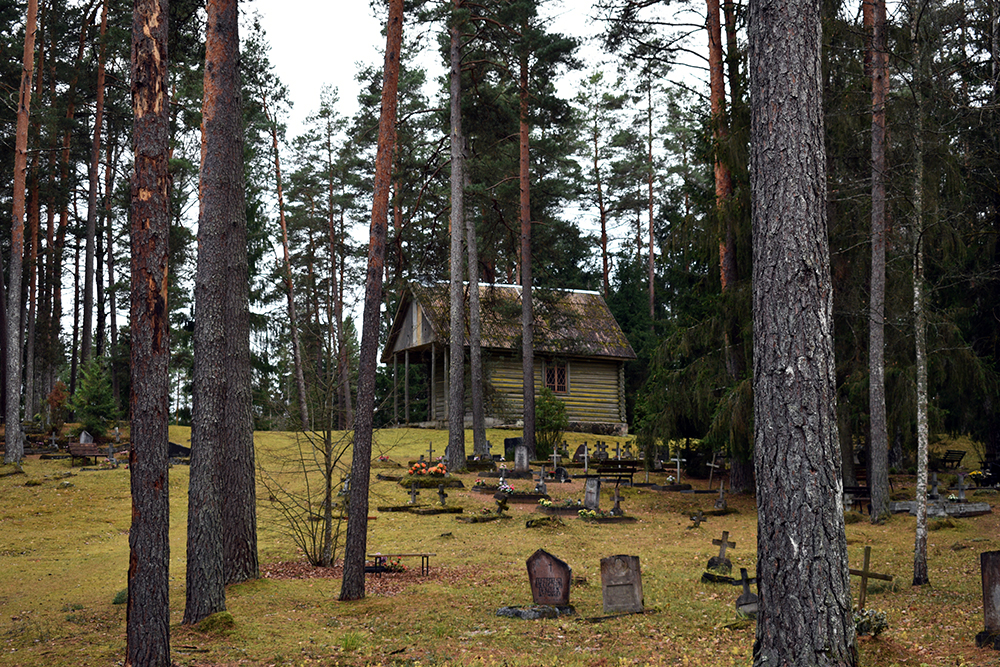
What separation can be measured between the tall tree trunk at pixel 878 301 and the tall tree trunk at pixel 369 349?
9551mm

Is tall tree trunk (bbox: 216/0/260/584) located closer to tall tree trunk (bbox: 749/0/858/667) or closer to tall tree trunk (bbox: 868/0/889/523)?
tall tree trunk (bbox: 749/0/858/667)

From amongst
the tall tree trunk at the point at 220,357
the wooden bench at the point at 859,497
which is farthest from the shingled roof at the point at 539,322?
the tall tree trunk at the point at 220,357

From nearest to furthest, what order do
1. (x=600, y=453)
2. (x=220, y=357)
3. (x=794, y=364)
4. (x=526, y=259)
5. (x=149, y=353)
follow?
(x=794, y=364) < (x=149, y=353) < (x=220, y=357) < (x=526, y=259) < (x=600, y=453)

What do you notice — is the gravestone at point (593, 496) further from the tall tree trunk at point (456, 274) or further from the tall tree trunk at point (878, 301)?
the tall tree trunk at point (456, 274)

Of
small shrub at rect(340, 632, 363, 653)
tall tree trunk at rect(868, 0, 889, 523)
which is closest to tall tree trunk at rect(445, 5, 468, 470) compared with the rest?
tall tree trunk at rect(868, 0, 889, 523)

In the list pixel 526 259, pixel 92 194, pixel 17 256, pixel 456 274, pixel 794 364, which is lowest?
pixel 794 364

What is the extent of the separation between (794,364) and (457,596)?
7072 millimetres

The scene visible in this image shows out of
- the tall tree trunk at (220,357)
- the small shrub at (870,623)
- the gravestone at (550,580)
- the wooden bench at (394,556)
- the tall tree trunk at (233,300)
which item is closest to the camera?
the small shrub at (870,623)

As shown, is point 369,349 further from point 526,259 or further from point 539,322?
point 539,322

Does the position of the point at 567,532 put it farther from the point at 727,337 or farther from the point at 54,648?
the point at 54,648

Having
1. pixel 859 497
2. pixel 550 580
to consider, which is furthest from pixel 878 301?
pixel 550 580

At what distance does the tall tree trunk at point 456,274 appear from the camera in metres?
25.0

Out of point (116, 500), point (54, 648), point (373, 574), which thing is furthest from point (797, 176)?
point (116, 500)

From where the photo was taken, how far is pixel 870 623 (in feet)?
25.5
